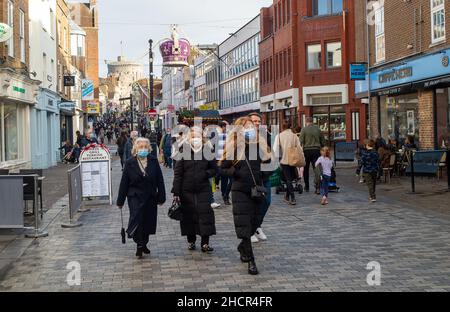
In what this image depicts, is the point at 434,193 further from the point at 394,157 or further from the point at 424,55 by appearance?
the point at 424,55

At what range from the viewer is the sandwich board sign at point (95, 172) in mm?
14383

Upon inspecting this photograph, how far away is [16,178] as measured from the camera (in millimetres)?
9930

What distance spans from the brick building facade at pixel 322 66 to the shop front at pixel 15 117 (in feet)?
61.7

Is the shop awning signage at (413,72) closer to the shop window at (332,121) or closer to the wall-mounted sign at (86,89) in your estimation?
the shop window at (332,121)

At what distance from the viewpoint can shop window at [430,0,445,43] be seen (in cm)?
1889

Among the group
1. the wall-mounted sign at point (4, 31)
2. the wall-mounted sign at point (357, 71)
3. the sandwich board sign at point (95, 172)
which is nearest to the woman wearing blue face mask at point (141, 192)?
the sandwich board sign at point (95, 172)

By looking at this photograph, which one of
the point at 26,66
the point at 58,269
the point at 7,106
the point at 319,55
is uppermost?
the point at 319,55

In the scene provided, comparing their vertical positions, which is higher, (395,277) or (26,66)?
(26,66)

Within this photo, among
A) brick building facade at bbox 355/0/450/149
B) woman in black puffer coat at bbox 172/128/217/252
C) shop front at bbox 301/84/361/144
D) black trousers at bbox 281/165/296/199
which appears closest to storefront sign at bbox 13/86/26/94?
black trousers at bbox 281/165/296/199

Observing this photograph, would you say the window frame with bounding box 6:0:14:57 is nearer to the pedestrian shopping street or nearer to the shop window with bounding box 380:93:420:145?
the pedestrian shopping street

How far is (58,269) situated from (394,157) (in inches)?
504

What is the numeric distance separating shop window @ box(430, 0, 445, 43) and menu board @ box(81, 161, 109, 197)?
11.4 metres

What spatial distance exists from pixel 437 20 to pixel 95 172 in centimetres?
1193

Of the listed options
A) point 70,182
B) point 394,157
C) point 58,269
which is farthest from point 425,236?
point 394,157
